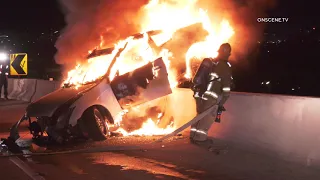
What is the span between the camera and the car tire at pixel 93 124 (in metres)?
9.74

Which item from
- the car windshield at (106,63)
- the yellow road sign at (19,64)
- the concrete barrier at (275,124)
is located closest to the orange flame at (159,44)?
the car windshield at (106,63)

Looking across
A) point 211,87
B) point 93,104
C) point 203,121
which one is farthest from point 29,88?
point 211,87

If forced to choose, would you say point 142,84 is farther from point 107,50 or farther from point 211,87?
point 211,87

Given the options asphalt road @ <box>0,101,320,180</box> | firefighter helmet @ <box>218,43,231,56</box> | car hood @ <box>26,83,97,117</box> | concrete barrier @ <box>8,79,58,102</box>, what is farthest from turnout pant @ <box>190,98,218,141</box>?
concrete barrier @ <box>8,79,58,102</box>

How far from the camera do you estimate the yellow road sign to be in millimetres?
28142

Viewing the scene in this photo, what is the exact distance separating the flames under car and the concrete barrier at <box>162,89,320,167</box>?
65.5 inches

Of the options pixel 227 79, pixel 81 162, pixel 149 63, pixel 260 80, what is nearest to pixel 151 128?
pixel 149 63

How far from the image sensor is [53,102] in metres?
9.63

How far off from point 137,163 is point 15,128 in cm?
310

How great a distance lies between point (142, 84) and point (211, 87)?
1687mm

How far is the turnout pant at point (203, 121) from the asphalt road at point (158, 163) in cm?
26

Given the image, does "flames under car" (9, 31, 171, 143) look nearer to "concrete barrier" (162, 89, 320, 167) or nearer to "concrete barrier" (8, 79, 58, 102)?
"concrete barrier" (162, 89, 320, 167)

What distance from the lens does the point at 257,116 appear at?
29.7ft

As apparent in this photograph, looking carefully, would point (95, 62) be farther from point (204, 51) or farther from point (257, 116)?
point (257, 116)
